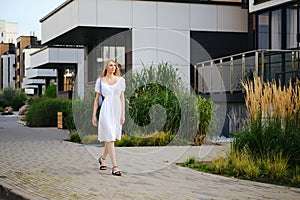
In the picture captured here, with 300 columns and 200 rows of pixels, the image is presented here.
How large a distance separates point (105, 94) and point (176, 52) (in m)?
16.2

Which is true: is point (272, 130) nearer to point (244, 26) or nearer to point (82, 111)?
point (82, 111)

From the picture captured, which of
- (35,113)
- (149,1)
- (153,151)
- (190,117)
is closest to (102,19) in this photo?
(149,1)

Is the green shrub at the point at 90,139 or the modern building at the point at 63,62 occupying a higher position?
the modern building at the point at 63,62

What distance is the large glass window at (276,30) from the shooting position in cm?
2302

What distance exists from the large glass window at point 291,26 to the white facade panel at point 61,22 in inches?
342

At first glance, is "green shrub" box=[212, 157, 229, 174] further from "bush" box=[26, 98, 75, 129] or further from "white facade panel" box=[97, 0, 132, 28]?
"bush" box=[26, 98, 75, 129]

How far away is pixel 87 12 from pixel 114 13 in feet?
3.81

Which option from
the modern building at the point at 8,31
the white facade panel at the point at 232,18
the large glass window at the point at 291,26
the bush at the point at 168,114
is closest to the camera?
the bush at the point at 168,114

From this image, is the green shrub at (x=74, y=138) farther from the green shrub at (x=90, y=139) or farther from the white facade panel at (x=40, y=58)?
the white facade panel at (x=40, y=58)

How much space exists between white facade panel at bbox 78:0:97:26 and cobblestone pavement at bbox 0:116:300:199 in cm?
1176

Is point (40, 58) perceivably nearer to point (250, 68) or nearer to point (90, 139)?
point (250, 68)

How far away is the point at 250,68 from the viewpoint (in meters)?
21.1

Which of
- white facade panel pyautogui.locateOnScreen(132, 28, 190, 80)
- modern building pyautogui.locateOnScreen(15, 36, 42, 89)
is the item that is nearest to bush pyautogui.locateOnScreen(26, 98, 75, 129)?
white facade panel pyautogui.locateOnScreen(132, 28, 190, 80)

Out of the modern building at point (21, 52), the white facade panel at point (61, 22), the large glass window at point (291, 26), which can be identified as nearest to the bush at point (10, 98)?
the modern building at point (21, 52)
